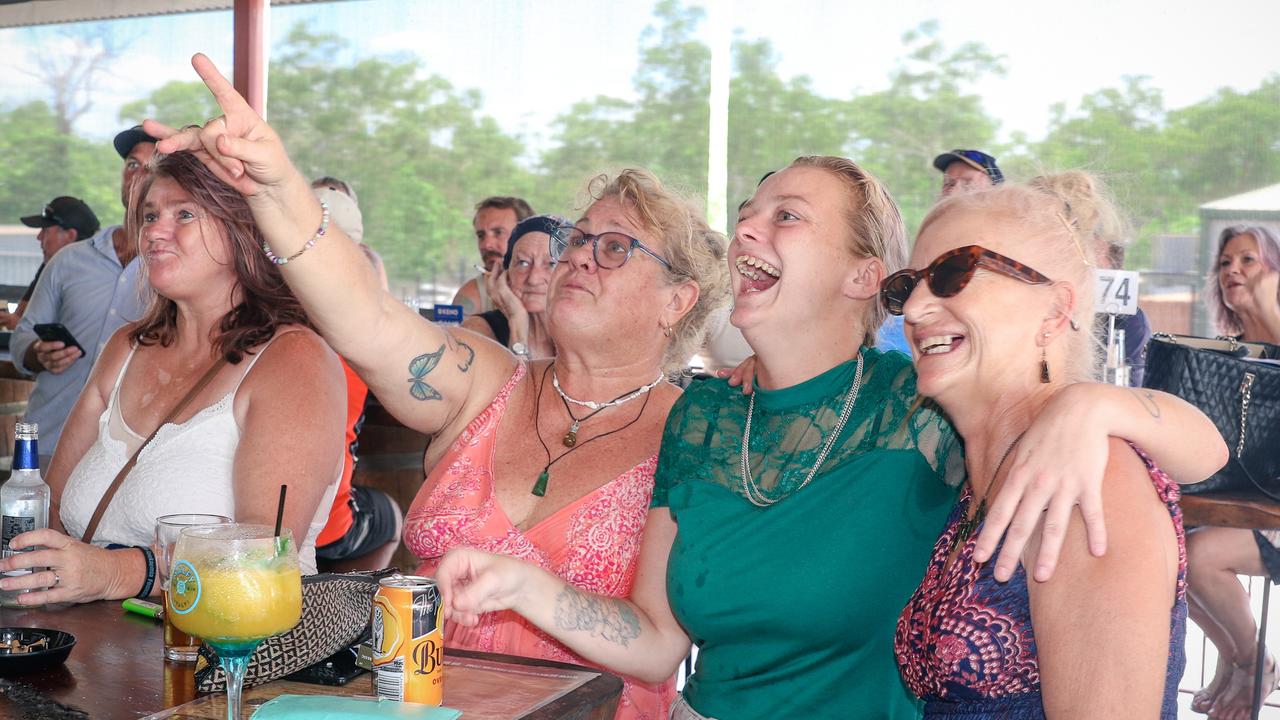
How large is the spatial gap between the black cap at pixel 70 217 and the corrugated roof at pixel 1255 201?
7.10 m

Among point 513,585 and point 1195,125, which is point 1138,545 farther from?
point 1195,125

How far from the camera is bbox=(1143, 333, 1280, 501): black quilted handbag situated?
3162 millimetres

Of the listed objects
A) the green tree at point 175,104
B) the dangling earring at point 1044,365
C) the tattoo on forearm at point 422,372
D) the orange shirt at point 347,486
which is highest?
the green tree at point 175,104

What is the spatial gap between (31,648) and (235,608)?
1.72 ft

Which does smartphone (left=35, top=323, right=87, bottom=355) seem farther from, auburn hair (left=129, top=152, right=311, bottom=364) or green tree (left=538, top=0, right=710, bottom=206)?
green tree (left=538, top=0, right=710, bottom=206)

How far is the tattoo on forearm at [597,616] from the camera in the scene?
69.7 inches

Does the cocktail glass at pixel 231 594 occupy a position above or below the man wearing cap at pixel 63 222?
below

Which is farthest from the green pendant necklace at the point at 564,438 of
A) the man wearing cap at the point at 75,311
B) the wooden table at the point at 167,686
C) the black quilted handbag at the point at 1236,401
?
the man wearing cap at the point at 75,311

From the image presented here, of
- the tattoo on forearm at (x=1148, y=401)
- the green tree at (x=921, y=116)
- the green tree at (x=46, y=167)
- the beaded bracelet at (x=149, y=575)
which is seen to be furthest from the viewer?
the green tree at (x=46, y=167)

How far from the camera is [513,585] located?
5.43 ft

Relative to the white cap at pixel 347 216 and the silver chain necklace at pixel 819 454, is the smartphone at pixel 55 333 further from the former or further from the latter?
the silver chain necklace at pixel 819 454

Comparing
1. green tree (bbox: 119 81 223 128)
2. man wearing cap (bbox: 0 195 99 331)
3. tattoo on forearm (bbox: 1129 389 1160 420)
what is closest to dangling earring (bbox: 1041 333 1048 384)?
tattoo on forearm (bbox: 1129 389 1160 420)

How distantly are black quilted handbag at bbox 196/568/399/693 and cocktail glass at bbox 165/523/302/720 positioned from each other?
0.46ft

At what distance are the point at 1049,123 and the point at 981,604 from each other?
273 inches
